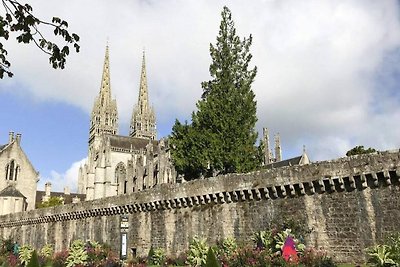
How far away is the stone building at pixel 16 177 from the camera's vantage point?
57469 millimetres

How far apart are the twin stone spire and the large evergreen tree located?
76.4 meters

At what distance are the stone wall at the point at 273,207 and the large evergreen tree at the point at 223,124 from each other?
25.0 ft

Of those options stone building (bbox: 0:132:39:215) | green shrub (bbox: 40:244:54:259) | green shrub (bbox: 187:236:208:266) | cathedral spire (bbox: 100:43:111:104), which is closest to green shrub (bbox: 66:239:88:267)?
green shrub (bbox: 187:236:208:266)

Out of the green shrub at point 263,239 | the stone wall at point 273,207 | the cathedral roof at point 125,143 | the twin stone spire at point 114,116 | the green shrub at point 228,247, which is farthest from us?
the twin stone spire at point 114,116

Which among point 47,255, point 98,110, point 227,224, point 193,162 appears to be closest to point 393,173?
point 227,224

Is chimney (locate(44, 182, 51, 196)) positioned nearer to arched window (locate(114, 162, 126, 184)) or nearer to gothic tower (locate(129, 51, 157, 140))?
arched window (locate(114, 162, 126, 184))

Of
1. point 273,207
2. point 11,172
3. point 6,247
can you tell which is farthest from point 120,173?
point 273,207

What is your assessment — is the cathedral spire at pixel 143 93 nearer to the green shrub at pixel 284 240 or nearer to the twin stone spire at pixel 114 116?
the twin stone spire at pixel 114 116

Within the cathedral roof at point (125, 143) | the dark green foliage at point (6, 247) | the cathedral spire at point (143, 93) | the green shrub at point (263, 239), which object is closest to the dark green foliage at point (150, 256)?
the green shrub at point (263, 239)

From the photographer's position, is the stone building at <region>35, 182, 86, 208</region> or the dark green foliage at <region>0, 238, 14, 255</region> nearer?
the dark green foliage at <region>0, 238, 14, 255</region>

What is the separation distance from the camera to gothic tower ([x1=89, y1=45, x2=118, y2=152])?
112 m

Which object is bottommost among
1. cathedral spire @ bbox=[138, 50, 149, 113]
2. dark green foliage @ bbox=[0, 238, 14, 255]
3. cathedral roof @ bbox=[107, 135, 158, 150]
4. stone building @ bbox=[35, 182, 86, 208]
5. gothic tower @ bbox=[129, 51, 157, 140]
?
dark green foliage @ bbox=[0, 238, 14, 255]

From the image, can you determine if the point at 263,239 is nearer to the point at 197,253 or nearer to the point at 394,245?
the point at 197,253

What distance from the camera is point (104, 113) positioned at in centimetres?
11438
